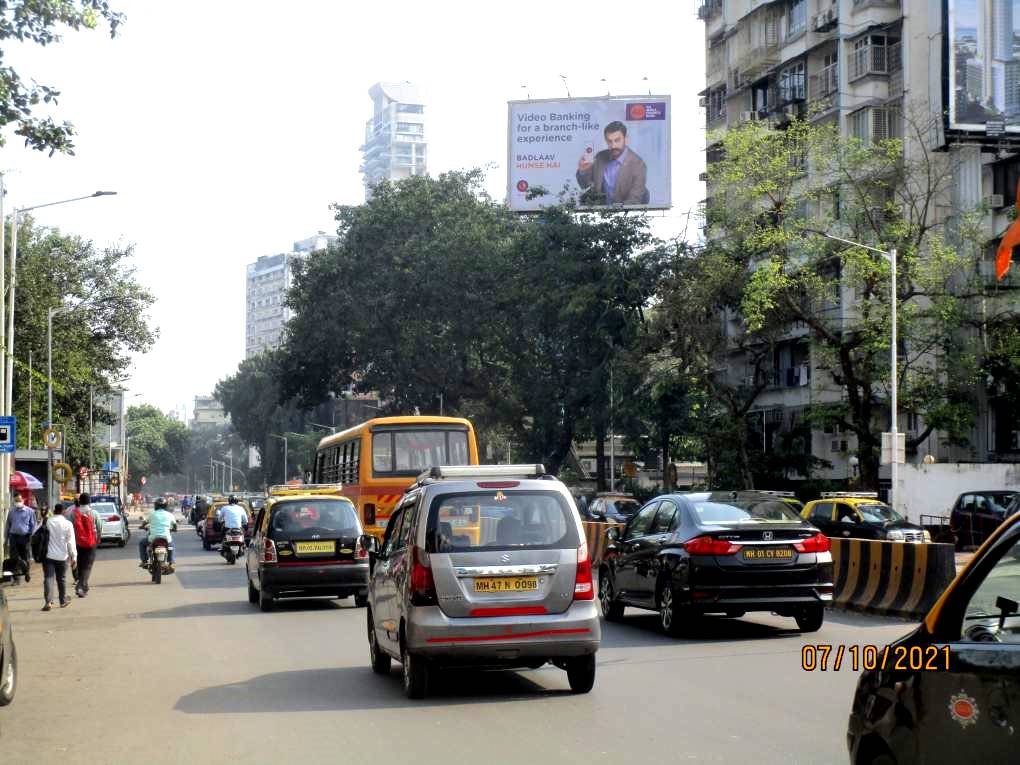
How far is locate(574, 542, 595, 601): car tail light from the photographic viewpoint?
11.2 m

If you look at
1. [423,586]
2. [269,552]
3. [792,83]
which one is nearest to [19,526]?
[269,552]

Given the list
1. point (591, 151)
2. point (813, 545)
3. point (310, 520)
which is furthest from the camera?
point (591, 151)

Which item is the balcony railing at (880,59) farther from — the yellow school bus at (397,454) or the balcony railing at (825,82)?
the yellow school bus at (397,454)

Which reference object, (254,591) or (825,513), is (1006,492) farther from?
(254,591)

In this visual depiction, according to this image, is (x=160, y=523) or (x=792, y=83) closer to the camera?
(x=160, y=523)

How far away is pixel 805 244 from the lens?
4228 centimetres

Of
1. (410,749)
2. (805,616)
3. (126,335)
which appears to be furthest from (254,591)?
(126,335)

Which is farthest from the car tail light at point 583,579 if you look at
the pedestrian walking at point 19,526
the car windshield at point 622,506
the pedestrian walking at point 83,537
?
the car windshield at point 622,506

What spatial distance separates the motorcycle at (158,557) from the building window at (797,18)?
37740 millimetres

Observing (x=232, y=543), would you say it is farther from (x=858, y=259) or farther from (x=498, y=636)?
(x=498, y=636)

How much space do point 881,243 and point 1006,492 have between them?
31.1 feet

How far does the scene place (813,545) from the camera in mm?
15141

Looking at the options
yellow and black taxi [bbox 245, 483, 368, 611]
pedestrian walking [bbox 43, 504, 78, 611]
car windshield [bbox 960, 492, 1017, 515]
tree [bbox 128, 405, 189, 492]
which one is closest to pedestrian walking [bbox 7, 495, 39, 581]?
pedestrian walking [bbox 43, 504, 78, 611]

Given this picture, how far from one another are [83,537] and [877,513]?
17875mm
